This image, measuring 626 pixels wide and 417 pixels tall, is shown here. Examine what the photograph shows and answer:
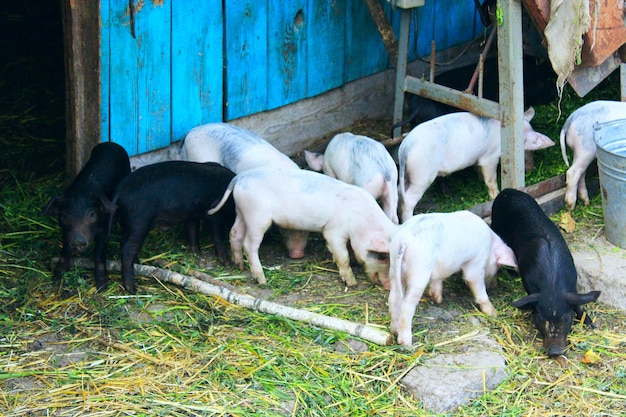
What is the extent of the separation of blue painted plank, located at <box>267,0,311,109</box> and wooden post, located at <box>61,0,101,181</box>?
1623mm

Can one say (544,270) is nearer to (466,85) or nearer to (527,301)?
(527,301)

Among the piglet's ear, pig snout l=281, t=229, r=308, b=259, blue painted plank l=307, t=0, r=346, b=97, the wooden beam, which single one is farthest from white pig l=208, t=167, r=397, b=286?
the wooden beam

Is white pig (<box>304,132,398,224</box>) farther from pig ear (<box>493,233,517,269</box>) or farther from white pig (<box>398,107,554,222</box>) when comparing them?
pig ear (<box>493,233,517,269</box>)

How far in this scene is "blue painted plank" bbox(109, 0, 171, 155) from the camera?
6.86 m

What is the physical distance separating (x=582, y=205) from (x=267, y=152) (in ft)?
8.27

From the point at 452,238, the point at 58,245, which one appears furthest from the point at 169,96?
the point at 452,238

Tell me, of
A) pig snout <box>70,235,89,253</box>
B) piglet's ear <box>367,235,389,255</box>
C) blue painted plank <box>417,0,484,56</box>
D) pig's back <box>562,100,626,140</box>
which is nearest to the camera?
pig snout <box>70,235,89,253</box>

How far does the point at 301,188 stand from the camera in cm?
651

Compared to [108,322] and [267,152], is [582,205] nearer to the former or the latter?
[267,152]

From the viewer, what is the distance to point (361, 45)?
877 centimetres

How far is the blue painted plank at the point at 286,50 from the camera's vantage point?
7.91m

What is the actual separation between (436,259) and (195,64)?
98.4 inches

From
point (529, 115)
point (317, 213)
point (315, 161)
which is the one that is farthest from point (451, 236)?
point (529, 115)

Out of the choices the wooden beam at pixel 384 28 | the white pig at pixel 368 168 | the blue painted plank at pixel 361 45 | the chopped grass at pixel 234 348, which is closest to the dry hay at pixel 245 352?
the chopped grass at pixel 234 348
